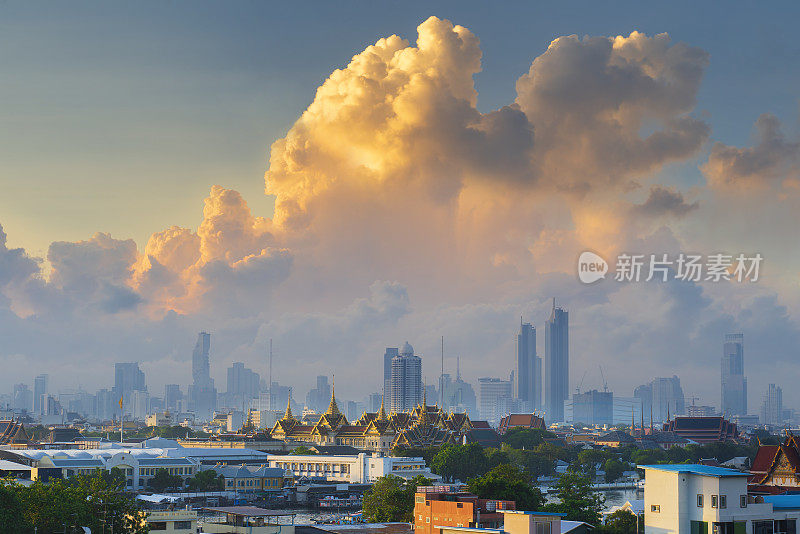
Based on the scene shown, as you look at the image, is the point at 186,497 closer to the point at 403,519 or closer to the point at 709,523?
the point at 403,519

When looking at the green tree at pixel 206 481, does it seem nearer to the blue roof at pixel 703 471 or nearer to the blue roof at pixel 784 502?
the blue roof at pixel 784 502

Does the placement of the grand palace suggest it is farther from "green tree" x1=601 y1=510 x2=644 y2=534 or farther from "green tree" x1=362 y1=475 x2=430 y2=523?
"green tree" x1=601 y1=510 x2=644 y2=534

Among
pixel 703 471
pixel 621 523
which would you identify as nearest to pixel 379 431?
pixel 621 523

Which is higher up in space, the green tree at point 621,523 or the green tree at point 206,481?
the green tree at point 621,523

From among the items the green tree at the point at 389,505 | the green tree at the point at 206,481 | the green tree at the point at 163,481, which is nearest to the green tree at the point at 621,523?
the green tree at the point at 389,505

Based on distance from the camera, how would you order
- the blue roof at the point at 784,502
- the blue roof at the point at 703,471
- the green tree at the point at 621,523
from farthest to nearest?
the green tree at the point at 621,523 < the blue roof at the point at 784,502 < the blue roof at the point at 703,471

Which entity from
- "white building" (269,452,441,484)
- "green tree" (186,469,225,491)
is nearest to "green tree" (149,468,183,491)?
"green tree" (186,469,225,491)
